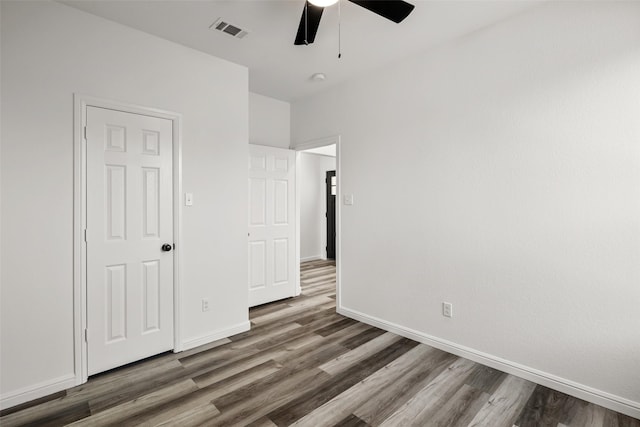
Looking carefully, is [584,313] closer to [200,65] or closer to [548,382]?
[548,382]

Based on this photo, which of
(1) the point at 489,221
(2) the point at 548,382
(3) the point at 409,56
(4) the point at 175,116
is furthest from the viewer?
(3) the point at 409,56

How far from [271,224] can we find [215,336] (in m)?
1.52

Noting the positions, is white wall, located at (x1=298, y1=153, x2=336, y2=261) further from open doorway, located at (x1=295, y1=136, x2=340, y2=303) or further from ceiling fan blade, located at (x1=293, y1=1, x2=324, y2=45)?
ceiling fan blade, located at (x1=293, y1=1, x2=324, y2=45)

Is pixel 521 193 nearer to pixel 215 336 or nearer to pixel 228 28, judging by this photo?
pixel 228 28

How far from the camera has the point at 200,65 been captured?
2822 millimetres

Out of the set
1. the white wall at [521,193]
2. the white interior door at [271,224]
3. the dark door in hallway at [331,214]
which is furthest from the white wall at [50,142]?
the dark door in hallway at [331,214]

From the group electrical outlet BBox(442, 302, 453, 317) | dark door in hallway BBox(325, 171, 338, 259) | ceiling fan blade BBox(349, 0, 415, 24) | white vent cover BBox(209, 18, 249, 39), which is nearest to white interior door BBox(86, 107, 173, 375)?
white vent cover BBox(209, 18, 249, 39)

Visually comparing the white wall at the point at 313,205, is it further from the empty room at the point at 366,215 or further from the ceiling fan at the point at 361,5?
the ceiling fan at the point at 361,5

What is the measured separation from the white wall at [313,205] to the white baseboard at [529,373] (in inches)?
144

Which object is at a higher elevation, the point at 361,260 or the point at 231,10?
the point at 231,10

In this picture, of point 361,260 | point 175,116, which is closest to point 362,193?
point 361,260

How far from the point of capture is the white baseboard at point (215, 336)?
277cm

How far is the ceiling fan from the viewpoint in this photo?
68.5 inches

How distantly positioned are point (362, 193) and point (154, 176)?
6.61 feet
